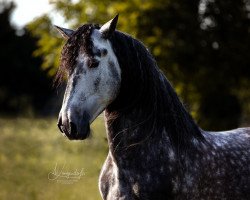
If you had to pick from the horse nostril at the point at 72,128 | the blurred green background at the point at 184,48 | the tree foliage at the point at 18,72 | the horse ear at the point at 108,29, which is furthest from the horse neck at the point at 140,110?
the tree foliage at the point at 18,72

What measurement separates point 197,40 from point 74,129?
1663 centimetres

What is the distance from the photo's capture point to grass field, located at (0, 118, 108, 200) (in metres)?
10.9

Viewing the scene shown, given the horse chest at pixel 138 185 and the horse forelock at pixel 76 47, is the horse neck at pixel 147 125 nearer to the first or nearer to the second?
the horse chest at pixel 138 185

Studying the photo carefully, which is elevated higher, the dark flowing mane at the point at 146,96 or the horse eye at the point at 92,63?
the horse eye at the point at 92,63

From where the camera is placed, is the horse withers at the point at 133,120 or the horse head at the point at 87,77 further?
the horse withers at the point at 133,120

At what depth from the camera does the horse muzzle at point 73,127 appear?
439 cm

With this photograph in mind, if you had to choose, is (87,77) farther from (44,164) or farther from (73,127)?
(44,164)

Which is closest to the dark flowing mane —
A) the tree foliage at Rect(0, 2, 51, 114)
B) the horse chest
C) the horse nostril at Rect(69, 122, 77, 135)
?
the horse chest

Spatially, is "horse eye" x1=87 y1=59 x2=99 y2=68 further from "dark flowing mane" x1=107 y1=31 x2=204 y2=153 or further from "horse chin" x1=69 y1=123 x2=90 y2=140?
"horse chin" x1=69 y1=123 x2=90 y2=140

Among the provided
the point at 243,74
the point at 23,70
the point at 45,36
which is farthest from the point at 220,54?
the point at 23,70

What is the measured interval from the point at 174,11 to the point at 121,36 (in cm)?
1602

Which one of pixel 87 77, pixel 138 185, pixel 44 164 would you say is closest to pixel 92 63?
pixel 87 77

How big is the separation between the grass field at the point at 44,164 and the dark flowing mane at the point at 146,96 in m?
0.44

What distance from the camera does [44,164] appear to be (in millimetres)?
15672
